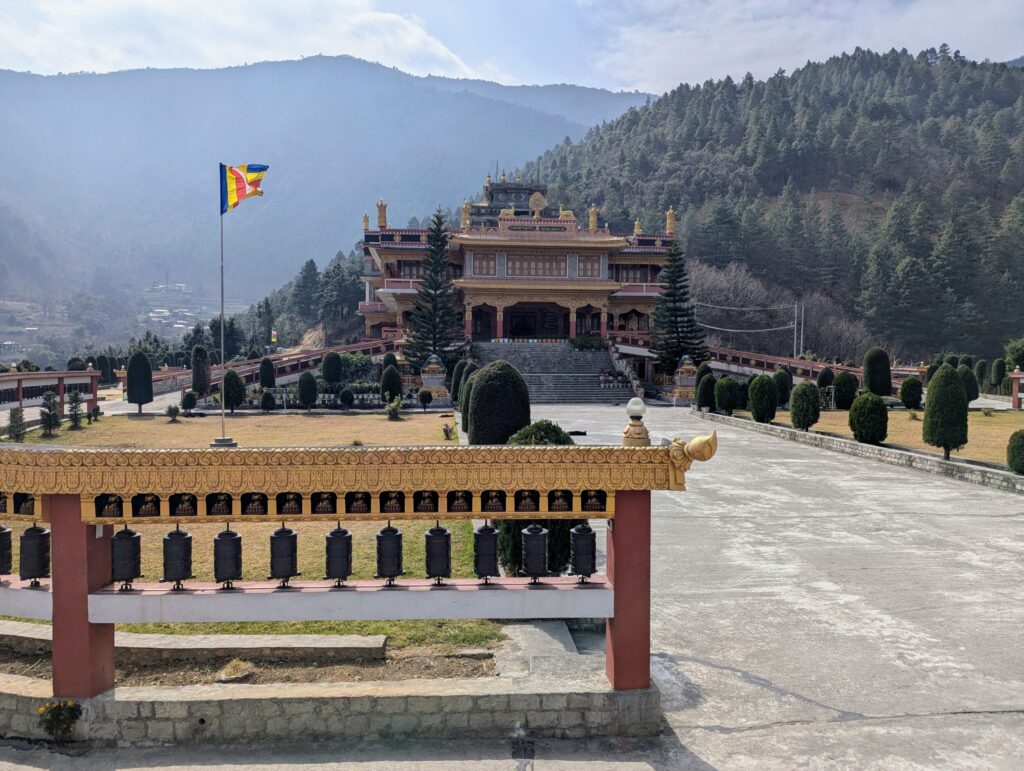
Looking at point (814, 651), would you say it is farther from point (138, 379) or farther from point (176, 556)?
point (138, 379)

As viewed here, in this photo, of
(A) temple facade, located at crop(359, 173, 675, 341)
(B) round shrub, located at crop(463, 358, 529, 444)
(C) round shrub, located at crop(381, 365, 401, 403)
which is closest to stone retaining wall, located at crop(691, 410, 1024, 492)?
(B) round shrub, located at crop(463, 358, 529, 444)

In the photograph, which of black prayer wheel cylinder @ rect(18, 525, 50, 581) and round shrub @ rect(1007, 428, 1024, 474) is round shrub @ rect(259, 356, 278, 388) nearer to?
round shrub @ rect(1007, 428, 1024, 474)

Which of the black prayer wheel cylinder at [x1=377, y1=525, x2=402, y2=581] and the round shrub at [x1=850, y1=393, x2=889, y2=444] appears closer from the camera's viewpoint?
the black prayer wheel cylinder at [x1=377, y1=525, x2=402, y2=581]

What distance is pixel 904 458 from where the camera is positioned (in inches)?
731

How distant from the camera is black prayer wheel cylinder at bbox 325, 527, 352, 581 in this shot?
19.0 feet

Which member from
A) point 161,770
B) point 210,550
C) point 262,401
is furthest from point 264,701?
point 262,401

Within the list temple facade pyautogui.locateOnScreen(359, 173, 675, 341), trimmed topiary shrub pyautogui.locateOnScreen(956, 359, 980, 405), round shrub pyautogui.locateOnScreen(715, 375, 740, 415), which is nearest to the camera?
round shrub pyautogui.locateOnScreen(715, 375, 740, 415)

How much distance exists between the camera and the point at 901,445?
21.6 meters

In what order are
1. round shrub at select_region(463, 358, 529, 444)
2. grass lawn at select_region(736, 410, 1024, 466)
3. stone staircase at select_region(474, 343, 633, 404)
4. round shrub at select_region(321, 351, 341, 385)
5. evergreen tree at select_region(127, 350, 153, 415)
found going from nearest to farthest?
round shrub at select_region(463, 358, 529, 444) < grass lawn at select_region(736, 410, 1024, 466) < evergreen tree at select_region(127, 350, 153, 415) < round shrub at select_region(321, 351, 341, 385) < stone staircase at select_region(474, 343, 633, 404)

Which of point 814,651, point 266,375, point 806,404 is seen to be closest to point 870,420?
point 806,404

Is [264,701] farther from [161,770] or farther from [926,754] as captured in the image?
[926,754]

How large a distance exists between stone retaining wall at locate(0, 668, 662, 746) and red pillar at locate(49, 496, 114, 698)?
0.16 m

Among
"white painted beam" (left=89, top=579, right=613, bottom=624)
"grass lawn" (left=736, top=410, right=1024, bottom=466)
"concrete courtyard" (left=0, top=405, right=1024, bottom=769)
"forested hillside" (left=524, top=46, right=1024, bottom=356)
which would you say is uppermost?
"forested hillside" (left=524, top=46, right=1024, bottom=356)

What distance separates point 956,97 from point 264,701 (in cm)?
15294
